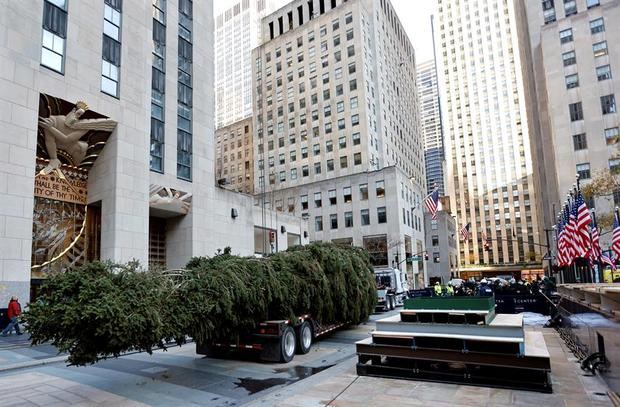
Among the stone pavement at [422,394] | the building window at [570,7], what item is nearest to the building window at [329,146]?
the building window at [570,7]

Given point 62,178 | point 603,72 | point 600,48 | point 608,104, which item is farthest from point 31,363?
point 600,48

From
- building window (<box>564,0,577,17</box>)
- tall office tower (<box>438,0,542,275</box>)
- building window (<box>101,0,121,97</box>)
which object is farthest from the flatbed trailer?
tall office tower (<box>438,0,542,275</box>)

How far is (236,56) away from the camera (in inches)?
6432

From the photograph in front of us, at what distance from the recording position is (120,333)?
8.14 m

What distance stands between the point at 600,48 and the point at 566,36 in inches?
190

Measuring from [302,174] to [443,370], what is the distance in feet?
205

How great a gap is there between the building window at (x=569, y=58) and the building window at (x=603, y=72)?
10.8 feet

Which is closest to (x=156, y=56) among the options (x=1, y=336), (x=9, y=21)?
(x=9, y=21)

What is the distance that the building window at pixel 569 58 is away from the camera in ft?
191

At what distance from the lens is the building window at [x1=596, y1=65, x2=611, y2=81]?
181ft

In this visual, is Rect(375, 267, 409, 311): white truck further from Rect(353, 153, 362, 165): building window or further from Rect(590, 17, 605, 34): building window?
Rect(590, 17, 605, 34): building window

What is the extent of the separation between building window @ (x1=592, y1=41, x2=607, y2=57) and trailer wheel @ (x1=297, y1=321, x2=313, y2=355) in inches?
2435

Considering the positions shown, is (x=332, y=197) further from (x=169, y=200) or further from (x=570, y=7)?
(x=570, y=7)

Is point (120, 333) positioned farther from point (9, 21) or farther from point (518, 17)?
point (518, 17)
